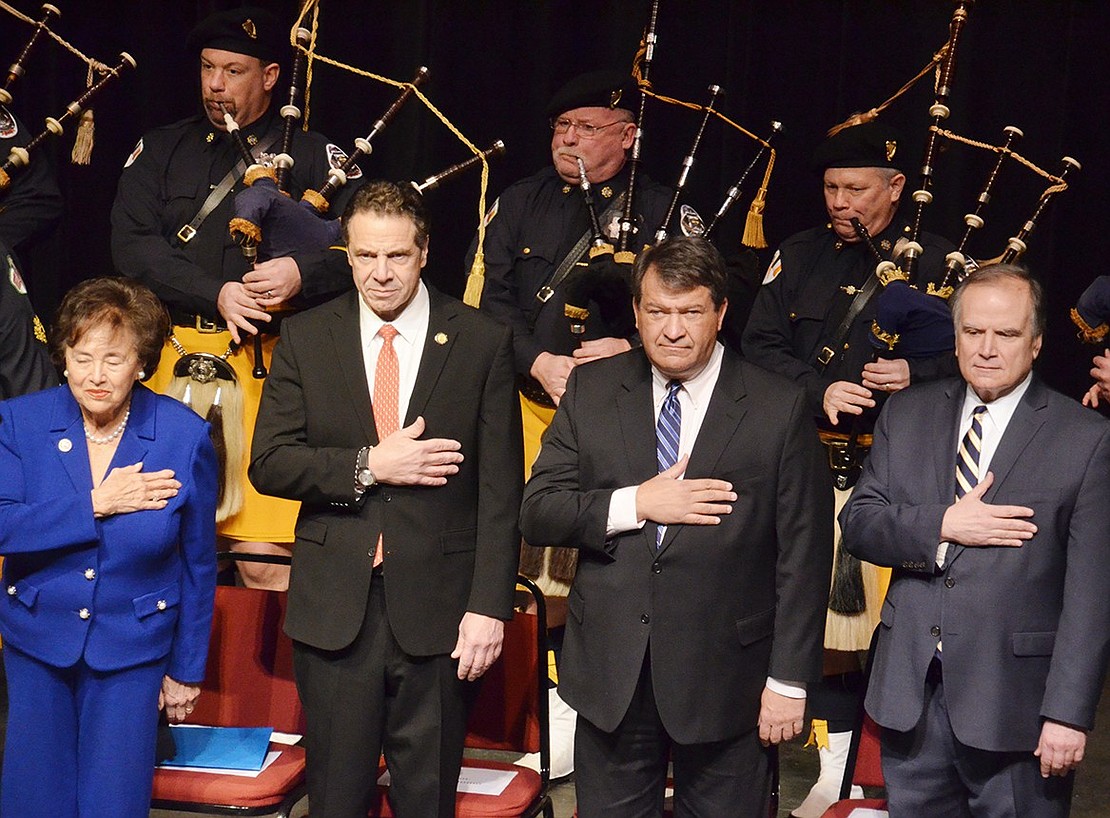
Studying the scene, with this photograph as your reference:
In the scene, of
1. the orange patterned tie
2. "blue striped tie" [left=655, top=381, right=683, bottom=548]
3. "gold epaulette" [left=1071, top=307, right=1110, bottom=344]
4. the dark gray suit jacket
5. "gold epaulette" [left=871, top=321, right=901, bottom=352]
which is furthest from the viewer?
"gold epaulette" [left=871, top=321, right=901, bottom=352]

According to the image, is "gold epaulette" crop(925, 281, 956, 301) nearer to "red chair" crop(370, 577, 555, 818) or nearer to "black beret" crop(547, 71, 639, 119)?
"black beret" crop(547, 71, 639, 119)

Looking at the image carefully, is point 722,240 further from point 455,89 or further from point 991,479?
point 991,479

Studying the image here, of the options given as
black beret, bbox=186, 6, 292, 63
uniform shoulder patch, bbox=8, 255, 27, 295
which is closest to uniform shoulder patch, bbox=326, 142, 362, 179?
black beret, bbox=186, 6, 292, 63

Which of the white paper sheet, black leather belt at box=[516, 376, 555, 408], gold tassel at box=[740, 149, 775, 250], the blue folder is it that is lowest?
the white paper sheet

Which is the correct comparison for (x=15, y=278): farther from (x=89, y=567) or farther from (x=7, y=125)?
(x=89, y=567)

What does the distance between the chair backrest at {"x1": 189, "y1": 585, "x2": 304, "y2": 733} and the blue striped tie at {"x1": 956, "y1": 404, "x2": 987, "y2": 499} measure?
1.67m

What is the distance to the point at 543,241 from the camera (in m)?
4.74

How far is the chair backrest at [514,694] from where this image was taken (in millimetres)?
3775

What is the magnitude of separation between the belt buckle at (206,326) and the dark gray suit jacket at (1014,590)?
6.77 feet

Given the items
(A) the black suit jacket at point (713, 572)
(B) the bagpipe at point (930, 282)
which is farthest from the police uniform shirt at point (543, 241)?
(A) the black suit jacket at point (713, 572)

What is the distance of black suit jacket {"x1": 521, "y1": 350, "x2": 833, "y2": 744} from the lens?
3.31 metres

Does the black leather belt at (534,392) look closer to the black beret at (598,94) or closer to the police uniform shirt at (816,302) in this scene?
the police uniform shirt at (816,302)

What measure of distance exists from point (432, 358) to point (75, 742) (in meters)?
1.15

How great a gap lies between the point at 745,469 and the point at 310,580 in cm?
99
